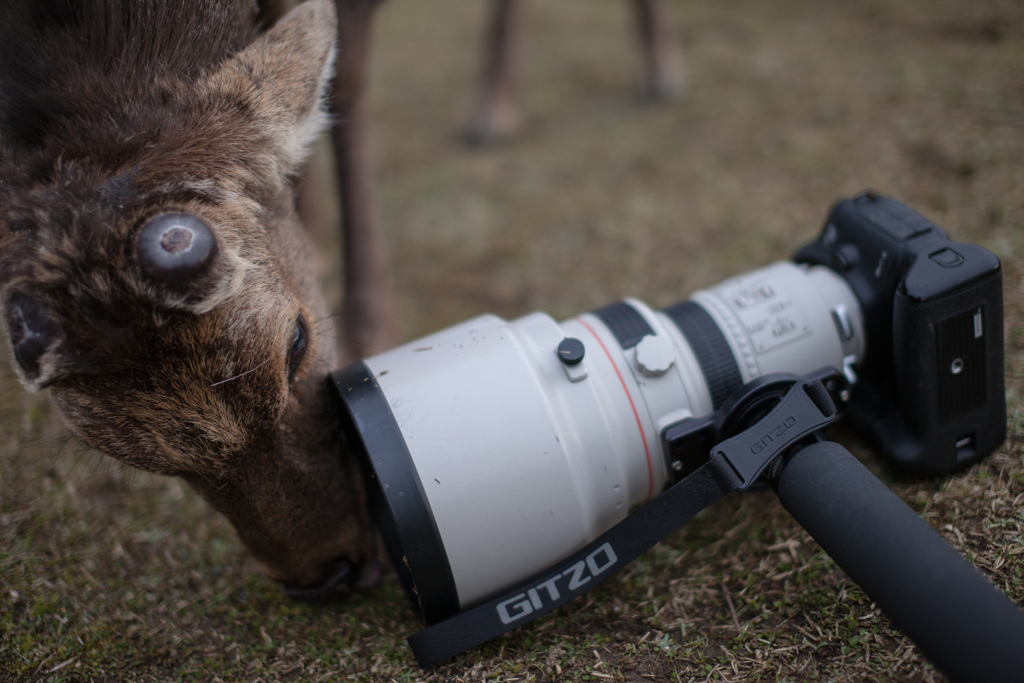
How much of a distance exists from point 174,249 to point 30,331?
1.20 feet

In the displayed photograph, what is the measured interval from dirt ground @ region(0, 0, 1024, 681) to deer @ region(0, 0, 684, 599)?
0.45 meters

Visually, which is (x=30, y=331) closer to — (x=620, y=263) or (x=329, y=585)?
(x=329, y=585)

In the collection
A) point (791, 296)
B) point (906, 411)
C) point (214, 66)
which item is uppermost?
point (214, 66)

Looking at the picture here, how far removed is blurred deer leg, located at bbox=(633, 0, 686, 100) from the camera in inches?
183

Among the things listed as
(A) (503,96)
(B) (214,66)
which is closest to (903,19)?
(A) (503,96)

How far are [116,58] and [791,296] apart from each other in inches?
81.1

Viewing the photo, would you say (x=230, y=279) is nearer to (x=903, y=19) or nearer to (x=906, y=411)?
(x=906, y=411)

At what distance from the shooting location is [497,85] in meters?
4.65

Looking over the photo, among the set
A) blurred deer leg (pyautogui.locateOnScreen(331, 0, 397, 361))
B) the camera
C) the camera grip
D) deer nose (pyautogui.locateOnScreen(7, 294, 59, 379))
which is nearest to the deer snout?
the camera

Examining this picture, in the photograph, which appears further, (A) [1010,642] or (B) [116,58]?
(B) [116,58]

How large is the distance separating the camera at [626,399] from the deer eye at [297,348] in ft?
0.37

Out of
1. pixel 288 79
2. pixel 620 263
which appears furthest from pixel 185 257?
pixel 620 263

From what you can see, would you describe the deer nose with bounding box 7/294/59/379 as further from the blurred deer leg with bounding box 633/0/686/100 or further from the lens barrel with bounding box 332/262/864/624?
the blurred deer leg with bounding box 633/0/686/100

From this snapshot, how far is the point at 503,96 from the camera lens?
4664 mm
